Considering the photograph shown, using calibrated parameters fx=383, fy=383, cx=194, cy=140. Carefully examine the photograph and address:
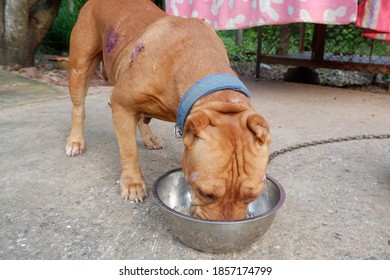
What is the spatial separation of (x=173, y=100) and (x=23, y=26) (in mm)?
6146

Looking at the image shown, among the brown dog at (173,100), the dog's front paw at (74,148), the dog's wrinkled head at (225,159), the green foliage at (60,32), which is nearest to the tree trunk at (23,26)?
the green foliage at (60,32)

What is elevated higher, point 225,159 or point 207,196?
point 225,159

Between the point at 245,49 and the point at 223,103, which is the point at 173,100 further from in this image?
the point at 245,49

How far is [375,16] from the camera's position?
5.40 meters

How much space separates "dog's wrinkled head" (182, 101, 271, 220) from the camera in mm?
1957

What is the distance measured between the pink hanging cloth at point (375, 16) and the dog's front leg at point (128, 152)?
4189 millimetres

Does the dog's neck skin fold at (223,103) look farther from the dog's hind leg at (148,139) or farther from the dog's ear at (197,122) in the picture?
the dog's hind leg at (148,139)

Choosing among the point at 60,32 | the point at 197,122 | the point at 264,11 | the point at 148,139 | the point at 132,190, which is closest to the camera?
the point at 197,122

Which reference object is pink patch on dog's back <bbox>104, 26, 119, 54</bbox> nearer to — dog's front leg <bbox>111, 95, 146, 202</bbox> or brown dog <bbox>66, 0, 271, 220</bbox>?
brown dog <bbox>66, 0, 271, 220</bbox>

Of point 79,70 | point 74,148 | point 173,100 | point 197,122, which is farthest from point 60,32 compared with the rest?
point 197,122

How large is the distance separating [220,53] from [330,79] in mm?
7060

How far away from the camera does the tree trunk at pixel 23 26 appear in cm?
732

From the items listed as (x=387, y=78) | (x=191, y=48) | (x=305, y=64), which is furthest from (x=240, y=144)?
(x=387, y=78)

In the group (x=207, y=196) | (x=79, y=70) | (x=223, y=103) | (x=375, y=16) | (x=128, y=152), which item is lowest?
(x=128, y=152)
